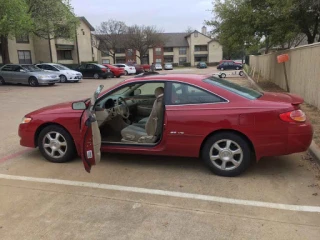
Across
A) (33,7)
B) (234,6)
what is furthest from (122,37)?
(234,6)

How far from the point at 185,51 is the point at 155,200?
266 ft

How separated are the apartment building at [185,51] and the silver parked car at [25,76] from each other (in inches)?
2280

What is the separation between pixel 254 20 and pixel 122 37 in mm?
48835

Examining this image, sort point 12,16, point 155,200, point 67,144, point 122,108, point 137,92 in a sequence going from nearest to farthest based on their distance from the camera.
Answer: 1. point 155,200
2. point 67,144
3. point 122,108
4. point 137,92
5. point 12,16

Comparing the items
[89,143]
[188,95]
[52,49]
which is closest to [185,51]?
[52,49]

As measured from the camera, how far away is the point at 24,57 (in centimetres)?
3731

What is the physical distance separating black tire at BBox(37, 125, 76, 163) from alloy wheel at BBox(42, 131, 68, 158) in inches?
1.3

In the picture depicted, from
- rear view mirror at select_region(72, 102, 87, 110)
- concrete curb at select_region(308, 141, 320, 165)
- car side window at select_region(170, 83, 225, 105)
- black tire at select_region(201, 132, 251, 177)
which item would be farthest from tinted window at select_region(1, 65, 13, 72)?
concrete curb at select_region(308, 141, 320, 165)

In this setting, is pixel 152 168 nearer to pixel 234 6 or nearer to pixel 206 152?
pixel 206 152

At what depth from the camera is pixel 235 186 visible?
4141 millimetres

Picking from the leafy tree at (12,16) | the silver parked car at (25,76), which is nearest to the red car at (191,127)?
the silver parked car at (25,76)

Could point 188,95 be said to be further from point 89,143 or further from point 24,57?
point 24,57

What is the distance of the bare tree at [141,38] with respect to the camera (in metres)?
60.6

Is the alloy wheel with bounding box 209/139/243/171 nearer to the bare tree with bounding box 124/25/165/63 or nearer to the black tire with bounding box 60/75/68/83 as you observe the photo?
the black tire with bounding box 60/75/68/83
